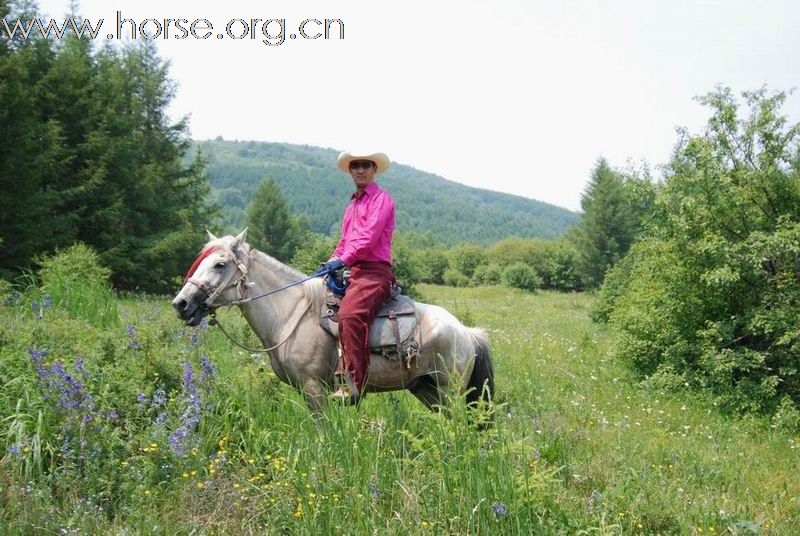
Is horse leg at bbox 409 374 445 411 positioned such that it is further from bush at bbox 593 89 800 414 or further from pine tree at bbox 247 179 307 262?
pine tree at bbox 247 179 307 262

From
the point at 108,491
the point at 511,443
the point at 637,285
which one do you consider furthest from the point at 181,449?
the point at 637,285

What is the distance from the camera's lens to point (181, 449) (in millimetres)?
3764

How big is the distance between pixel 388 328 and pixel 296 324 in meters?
0.90

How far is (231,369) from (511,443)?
3.75 m

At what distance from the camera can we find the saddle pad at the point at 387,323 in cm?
529

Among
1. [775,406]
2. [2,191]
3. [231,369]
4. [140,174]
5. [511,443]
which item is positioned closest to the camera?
[511,443]

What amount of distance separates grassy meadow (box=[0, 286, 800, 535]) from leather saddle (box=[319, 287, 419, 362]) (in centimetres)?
54

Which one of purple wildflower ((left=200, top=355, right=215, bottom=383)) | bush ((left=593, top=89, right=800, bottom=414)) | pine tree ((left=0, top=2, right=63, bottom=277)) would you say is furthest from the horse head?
pine tree ((left=0, top=2, right=63, bottom=277))

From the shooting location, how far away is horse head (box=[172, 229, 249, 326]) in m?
5.12

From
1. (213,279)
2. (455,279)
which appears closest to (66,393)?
(213,279)

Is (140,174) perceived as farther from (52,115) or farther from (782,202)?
(782,202)

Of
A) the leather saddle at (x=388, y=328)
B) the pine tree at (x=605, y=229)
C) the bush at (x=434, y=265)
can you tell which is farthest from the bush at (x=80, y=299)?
the bush at (x=434, y=265)

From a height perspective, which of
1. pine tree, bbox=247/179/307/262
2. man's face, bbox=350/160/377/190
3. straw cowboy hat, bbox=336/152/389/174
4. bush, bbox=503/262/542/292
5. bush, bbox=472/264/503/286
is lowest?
bush, bbox=472/264/503/286

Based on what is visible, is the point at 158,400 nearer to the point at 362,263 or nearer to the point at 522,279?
the point at 362,263
